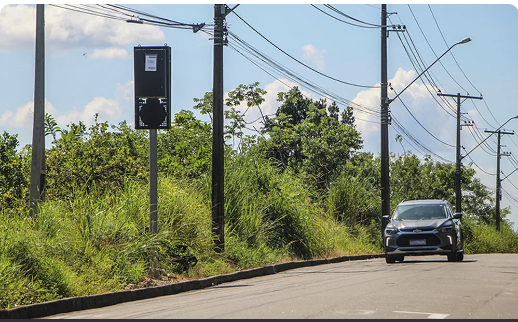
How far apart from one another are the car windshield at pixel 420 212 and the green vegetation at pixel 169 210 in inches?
112

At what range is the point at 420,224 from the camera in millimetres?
18984

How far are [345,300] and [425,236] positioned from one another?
9321mm

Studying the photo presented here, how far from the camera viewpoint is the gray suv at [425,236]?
18703 mm

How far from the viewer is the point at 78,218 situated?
42.4ft

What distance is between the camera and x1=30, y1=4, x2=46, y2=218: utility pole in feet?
45.2

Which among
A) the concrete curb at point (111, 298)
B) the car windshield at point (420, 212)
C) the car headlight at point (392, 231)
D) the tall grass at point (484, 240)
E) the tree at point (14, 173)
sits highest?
the tree at point (14, 173)

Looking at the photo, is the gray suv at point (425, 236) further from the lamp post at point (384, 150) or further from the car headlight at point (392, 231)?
the lamp post at point (384, 150)

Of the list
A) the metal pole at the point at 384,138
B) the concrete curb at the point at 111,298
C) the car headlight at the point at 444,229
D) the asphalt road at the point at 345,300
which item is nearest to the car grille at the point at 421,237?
the car headlight at the point at 444,229

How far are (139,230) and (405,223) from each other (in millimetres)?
8205

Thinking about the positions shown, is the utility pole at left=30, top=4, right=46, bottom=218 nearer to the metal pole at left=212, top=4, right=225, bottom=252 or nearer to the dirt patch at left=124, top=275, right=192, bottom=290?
the dirt patch at left=124, top=275, right=192, bottom=290

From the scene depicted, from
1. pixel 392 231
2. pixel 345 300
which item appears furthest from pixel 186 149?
pixel 345 300

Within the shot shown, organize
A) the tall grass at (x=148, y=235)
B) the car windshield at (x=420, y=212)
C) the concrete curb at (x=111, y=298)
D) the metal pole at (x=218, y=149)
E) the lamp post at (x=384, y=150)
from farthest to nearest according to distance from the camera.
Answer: the lamp post at (x=384, y=150), the car windshield at (x=420, y=212), the metal pole at (x=218, y=149), the tall grass at (x=148, y=235), the concrete curb at (x=111, y=298)

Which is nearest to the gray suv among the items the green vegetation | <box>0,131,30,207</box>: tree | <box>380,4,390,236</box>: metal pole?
the green vegetation

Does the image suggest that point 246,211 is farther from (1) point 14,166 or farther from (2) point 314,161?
(2) point 314,161
